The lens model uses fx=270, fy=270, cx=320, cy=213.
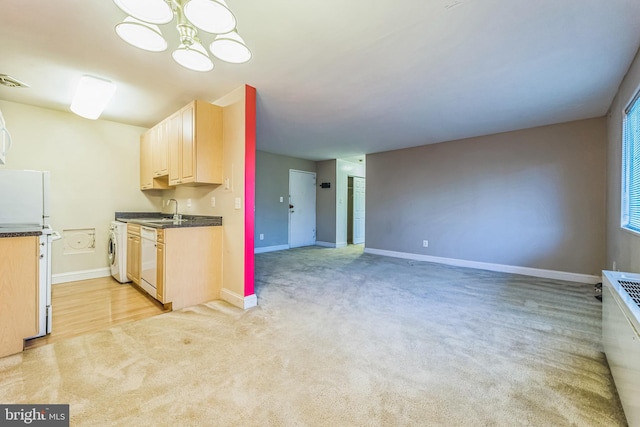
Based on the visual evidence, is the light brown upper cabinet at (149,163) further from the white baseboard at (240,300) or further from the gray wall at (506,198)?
the gray wall at (506,198)

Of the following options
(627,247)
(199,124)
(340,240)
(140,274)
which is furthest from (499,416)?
(340,240)

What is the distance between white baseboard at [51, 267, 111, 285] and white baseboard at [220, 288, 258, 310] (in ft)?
7.97

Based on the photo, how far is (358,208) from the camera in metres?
7.83

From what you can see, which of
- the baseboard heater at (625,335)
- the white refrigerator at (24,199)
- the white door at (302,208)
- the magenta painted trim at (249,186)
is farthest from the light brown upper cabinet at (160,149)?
the baseboard heater at (625,335)

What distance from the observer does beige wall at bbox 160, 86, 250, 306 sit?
2.88m

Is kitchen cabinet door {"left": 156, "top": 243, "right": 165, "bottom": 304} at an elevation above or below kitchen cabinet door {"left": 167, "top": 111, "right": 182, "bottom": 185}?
below

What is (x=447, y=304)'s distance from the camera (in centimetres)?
298

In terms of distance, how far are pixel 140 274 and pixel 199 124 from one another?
6.47 ft

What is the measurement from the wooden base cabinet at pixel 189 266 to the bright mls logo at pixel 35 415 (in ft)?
4.38

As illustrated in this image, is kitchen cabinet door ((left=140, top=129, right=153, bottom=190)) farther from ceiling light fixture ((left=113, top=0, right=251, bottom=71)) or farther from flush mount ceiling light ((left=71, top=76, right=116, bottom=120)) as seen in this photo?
ceiling light fixture ((left=113, top=0, right=251, bottom=71))

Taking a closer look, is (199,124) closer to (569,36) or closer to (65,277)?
(65,277)

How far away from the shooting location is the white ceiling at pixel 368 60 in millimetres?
1794

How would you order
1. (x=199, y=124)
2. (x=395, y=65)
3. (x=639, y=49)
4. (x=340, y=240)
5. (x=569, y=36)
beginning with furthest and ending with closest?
(x=340, y=240) → (x=199, y=124) → (x=395, y=65) → (x=639, y=49) → (x=569, y=36)

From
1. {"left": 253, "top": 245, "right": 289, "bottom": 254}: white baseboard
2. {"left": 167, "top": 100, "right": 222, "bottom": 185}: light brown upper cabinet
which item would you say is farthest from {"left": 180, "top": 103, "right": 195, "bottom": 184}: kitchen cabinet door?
{"left": 253, "top": 245, "right": 289, "bottom": 254}: white baseboard
